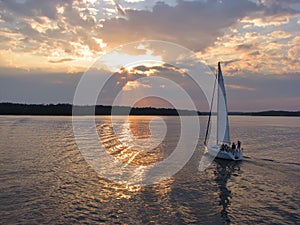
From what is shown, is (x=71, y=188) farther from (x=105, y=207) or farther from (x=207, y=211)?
(x=207, y=211)

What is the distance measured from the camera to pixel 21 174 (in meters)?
25.8

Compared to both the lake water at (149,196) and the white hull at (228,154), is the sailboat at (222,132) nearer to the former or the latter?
the white hull at (228,154)

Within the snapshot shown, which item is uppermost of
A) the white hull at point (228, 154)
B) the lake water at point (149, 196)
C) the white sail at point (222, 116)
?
the white sail at point (222, 116)

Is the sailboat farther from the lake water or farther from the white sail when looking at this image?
the lake water

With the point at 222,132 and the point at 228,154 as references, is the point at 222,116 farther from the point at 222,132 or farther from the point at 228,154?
the point at 228,154

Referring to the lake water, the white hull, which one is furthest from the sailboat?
the lake water

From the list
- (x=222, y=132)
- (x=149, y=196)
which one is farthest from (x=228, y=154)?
(x=149, y=196)

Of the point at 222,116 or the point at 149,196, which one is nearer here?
the point at 149,196

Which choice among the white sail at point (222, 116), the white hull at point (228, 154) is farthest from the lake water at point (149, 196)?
the white sail at point (222, 116)

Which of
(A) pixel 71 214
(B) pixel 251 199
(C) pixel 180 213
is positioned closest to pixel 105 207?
(A) pixel 71 214

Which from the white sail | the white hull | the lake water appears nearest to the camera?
the lake water

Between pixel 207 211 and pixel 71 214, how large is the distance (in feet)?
29.9

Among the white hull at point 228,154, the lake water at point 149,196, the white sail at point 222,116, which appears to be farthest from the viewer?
the white sail at point 222,116

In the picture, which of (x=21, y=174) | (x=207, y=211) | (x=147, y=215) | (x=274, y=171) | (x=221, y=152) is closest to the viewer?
(x=147, y=215)
